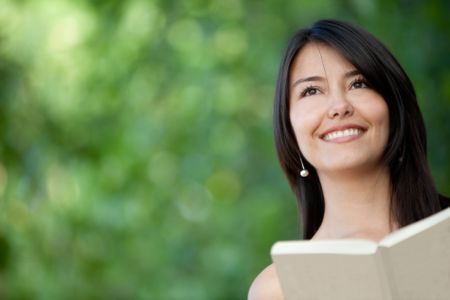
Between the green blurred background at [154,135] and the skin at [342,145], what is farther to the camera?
the green blurred background at [154,135]

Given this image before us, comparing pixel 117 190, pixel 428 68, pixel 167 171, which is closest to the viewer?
pixel 428 68

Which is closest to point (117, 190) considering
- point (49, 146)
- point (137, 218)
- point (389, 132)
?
point (137, 218)

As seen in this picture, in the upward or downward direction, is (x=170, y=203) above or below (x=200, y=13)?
below

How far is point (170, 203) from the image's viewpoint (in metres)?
6.71

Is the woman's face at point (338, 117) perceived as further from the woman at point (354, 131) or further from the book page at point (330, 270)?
the book page at point (330, 270)

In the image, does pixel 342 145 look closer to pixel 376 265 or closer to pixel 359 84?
pixel 359 84

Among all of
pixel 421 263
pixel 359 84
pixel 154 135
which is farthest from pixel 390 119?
pixel 154 135

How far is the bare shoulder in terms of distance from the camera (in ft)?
7.87

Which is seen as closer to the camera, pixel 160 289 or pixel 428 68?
pixel 428 68

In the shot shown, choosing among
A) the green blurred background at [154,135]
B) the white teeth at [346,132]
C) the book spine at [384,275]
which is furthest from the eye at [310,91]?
the green blurred background at [154,135]

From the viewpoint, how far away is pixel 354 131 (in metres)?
2.43

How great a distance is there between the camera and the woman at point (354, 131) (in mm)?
2430

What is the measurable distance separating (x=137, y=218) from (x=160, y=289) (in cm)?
40

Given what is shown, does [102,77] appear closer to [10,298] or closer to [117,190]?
[117,190]
